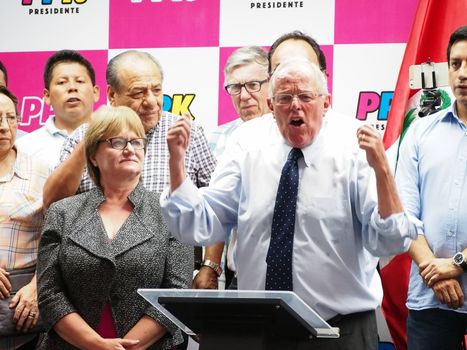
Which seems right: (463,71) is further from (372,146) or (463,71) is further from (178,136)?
(178,136)

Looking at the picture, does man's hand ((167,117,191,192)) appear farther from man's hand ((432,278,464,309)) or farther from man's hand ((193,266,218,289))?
man's hand ((432,278,464,309))

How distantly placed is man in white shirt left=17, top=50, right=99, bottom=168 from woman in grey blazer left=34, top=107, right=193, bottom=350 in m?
1.00

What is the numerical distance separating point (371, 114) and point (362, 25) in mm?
438

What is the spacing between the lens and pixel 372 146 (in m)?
2.34

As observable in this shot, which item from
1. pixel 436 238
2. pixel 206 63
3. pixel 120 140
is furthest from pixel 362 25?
pixel 120 140

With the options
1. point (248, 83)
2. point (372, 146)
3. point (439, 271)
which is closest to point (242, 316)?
point (372, 146)

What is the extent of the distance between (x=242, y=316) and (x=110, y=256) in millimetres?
1049

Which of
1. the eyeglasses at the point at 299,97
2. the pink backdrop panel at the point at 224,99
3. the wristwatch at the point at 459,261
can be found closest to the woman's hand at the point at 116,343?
the eyeglasses at the point at 299,97

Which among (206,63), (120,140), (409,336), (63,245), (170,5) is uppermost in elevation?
(170,5)

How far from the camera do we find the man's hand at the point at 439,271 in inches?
125

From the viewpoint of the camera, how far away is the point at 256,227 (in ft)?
8.82

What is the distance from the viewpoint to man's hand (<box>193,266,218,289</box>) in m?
3.42

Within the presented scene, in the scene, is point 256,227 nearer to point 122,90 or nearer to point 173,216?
point 173,216

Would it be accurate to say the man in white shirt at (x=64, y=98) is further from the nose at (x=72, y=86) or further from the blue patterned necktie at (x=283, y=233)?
the blue patterned necktie at (x=283, y=233)
